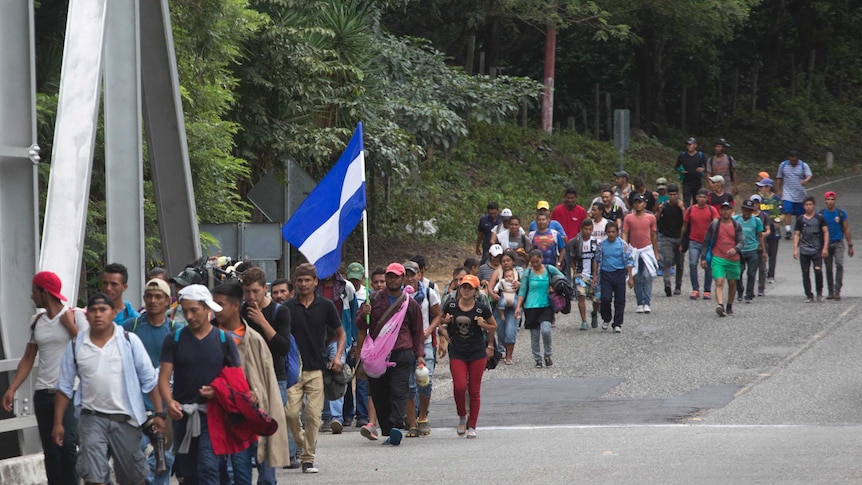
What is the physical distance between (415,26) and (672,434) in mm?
25153

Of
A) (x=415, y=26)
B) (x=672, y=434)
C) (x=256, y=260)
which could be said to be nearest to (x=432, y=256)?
(x=415, y=26)

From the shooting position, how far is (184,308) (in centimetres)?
809

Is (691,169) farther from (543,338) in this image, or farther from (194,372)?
(194,372)

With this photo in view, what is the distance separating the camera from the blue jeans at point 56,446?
8.66 metres

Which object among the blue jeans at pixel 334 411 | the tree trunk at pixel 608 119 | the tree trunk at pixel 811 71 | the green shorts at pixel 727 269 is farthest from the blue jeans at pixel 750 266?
the tree trunk at pixel 811 71

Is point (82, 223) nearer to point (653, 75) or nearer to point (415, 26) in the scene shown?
point (415, 26)

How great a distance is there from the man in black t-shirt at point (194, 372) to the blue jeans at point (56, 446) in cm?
93

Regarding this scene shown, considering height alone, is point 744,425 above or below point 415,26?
below

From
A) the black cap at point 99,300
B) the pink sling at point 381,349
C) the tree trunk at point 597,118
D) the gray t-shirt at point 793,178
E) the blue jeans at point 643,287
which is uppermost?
the tree trunk at point 597,118

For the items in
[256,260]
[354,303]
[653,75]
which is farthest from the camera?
[653,75]

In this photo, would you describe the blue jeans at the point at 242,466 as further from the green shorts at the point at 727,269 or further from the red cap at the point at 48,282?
the green shorts at the point at 727,269

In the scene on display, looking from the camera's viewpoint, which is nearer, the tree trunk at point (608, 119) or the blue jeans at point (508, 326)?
the blue jeans at point (508, 326)

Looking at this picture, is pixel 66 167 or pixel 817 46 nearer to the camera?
pixel 66 167

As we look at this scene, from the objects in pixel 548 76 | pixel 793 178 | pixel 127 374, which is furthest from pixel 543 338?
pixel 548 76
